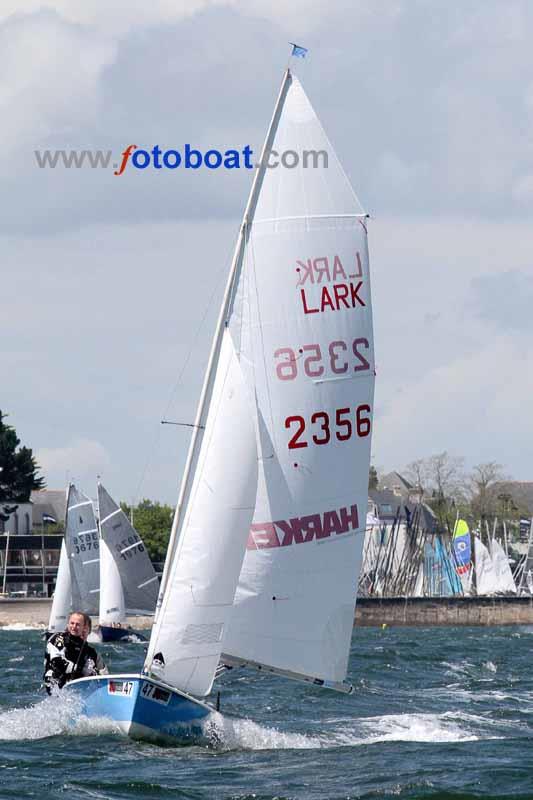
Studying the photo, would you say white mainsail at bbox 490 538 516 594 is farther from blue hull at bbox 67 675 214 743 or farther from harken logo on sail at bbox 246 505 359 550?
blue hull at bbox 67 675 214 743

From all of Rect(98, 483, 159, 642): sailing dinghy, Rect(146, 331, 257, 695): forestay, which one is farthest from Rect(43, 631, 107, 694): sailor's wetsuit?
Rect(98, 483, 159, 642): sailing dinghy

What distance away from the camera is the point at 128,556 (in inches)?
2798

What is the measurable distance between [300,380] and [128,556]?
48745 millimetres

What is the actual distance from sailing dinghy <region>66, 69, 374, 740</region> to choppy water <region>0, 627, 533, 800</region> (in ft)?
2.80

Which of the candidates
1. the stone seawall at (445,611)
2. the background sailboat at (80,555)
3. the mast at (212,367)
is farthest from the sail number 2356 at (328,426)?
the stone seawall at (445,611)

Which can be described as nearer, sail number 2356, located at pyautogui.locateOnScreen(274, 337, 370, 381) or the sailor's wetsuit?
the sailor's wetsuit

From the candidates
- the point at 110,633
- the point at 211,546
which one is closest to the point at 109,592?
the point at 110,633

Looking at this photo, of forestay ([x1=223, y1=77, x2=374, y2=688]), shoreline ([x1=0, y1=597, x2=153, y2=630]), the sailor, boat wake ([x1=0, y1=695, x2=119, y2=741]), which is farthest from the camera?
shoreline ([x1=0, y1=597, x2=153, y2=630])

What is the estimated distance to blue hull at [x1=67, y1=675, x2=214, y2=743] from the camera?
21.5m

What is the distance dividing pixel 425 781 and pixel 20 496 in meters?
106

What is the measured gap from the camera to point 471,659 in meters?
54.8

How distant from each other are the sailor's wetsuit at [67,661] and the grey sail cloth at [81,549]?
5082 centimetres

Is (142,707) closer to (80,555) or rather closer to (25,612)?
(80,555)

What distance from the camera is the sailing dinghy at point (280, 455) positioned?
73.9ft
